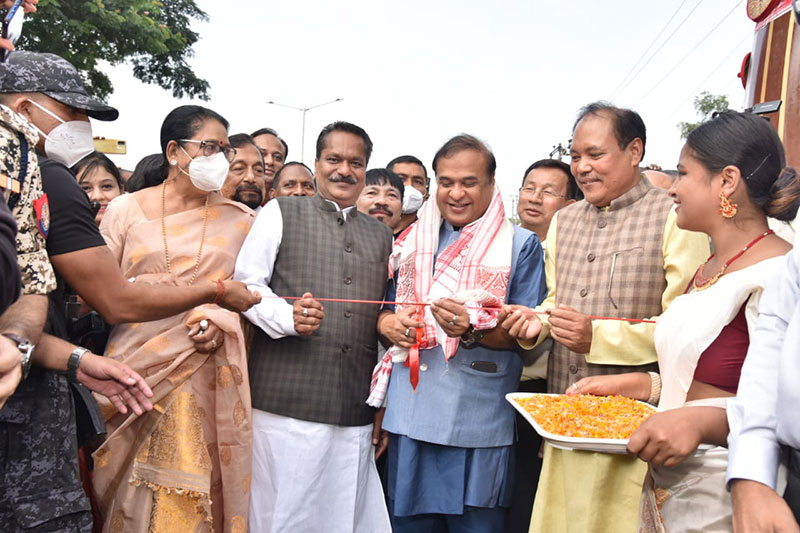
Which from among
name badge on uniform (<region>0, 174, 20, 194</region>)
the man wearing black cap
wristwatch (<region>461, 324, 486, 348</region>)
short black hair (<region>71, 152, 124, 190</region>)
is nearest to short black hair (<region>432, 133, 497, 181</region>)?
wristwatch (<region>461, 324, 486, 348</region>)

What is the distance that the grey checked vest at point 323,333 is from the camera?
3.31 meters

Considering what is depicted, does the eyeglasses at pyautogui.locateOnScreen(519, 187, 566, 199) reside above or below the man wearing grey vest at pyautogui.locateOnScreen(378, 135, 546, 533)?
above

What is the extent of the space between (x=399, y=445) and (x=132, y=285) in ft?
5.08

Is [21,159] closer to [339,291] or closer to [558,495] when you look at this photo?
[339,291]

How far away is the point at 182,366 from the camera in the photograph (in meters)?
3.11

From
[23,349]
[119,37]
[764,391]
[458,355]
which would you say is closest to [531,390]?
[458,355]

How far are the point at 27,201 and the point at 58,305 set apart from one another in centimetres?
64

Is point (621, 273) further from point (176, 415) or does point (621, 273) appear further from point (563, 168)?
point (563, 168)

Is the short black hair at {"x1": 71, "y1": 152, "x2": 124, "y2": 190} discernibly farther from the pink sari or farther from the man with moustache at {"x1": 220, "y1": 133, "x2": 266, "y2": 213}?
the pink sari

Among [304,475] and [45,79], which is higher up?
[45,79]

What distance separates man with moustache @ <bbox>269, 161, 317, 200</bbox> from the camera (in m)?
4.99

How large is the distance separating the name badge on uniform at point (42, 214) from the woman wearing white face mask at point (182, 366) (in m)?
1.00

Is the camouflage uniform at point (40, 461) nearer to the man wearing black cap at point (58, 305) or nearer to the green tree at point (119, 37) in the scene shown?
the man wearing black cap at point (58, 305)

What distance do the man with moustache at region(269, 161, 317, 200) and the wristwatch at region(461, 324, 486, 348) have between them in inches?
92.5
